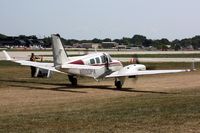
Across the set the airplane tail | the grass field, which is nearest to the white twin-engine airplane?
the airplane tail

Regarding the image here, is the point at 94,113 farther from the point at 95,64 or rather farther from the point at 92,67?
the point at 95,64

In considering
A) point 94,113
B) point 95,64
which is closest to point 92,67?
point 95,64

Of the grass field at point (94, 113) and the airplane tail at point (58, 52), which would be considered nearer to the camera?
the grass field at point (94, 113)

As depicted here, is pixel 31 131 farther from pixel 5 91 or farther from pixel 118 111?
pixel 5 91

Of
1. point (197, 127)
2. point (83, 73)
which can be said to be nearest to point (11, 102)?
point (83, 73)

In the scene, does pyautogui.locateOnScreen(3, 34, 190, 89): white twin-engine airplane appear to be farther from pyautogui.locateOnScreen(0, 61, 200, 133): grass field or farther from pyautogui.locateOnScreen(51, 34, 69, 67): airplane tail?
pyautogui.locateOnScreen(0, 61, 200, 133): grass field

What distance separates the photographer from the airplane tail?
29547 millimetres

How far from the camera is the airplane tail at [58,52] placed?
29547 mm

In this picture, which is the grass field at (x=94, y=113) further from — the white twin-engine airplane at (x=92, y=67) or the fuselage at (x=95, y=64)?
the fuselage at (x=95, y=64)

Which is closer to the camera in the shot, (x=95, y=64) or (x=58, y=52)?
(x=58, y=52)

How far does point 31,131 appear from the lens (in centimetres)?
1374

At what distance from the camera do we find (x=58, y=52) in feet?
97.9

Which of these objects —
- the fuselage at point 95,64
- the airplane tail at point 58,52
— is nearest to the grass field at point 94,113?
the airplane tail at point 58,52

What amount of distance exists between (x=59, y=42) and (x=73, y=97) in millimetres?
6517
